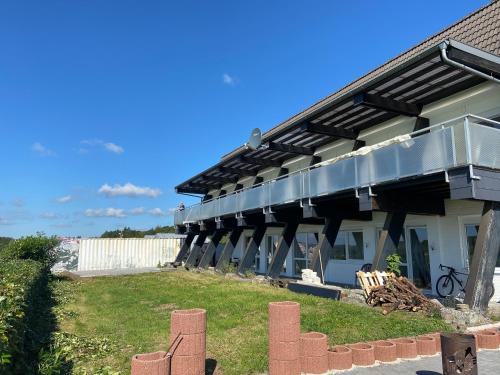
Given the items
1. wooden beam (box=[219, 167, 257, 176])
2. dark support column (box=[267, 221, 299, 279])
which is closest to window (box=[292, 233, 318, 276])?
dark support column (box=[267, 221, 299, 279])

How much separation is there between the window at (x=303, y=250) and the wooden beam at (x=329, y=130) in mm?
5872

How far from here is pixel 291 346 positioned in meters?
5.19

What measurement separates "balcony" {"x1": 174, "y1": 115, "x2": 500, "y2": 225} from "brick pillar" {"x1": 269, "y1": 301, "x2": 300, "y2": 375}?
5880mm

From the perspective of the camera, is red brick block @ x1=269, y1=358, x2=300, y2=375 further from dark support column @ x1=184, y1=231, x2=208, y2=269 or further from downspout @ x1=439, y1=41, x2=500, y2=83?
dark support column @ x1=184, y1=231, x2=208, y2=269

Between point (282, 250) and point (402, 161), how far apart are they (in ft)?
27.1

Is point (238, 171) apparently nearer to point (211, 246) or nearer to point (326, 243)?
point (211, 246)

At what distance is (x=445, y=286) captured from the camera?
1216cm

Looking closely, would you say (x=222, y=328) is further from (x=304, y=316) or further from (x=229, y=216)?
(x=229, y=216)

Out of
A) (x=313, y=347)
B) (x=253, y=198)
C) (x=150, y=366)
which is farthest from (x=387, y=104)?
(x=150, y=366)

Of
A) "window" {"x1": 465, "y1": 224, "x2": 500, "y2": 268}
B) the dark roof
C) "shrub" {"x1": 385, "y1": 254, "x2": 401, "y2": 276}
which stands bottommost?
"shrub" {"x1": 385, "y1": 254, "x2": 401, "y2": 276}

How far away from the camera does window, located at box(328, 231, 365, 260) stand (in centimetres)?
1647

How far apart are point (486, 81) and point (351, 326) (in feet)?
27.7

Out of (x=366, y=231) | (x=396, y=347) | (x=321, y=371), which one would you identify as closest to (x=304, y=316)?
(x=396, y=347)

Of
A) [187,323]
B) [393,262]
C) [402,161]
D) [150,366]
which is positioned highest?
[402,161]
